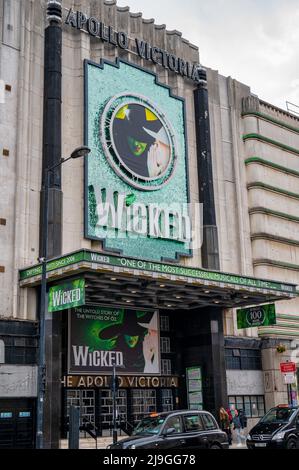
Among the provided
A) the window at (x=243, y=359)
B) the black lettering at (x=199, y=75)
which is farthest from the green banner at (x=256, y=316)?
the black lettering at (x=199, y=75)

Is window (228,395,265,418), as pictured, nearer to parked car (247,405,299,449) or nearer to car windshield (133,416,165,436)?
parked car (247,405,299,449)

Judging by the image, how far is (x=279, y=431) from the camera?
2447cm

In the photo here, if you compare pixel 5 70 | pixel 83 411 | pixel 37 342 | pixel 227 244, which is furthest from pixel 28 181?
pixel 227 244

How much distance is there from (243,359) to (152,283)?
36.1 feet

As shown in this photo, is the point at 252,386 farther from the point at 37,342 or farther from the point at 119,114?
the point at 119,114

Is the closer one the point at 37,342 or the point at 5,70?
the point at 37,342

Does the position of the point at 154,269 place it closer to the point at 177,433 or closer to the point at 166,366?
the point at 166,366

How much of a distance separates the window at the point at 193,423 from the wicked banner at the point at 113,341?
40.9ft

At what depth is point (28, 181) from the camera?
104 feet

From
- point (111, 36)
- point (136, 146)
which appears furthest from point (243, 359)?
point (111, 36)

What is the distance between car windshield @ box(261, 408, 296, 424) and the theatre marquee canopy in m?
7.95

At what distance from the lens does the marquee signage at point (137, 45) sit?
3588 cm

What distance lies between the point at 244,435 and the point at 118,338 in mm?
10049

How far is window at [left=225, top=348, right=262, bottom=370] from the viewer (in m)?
38.6
